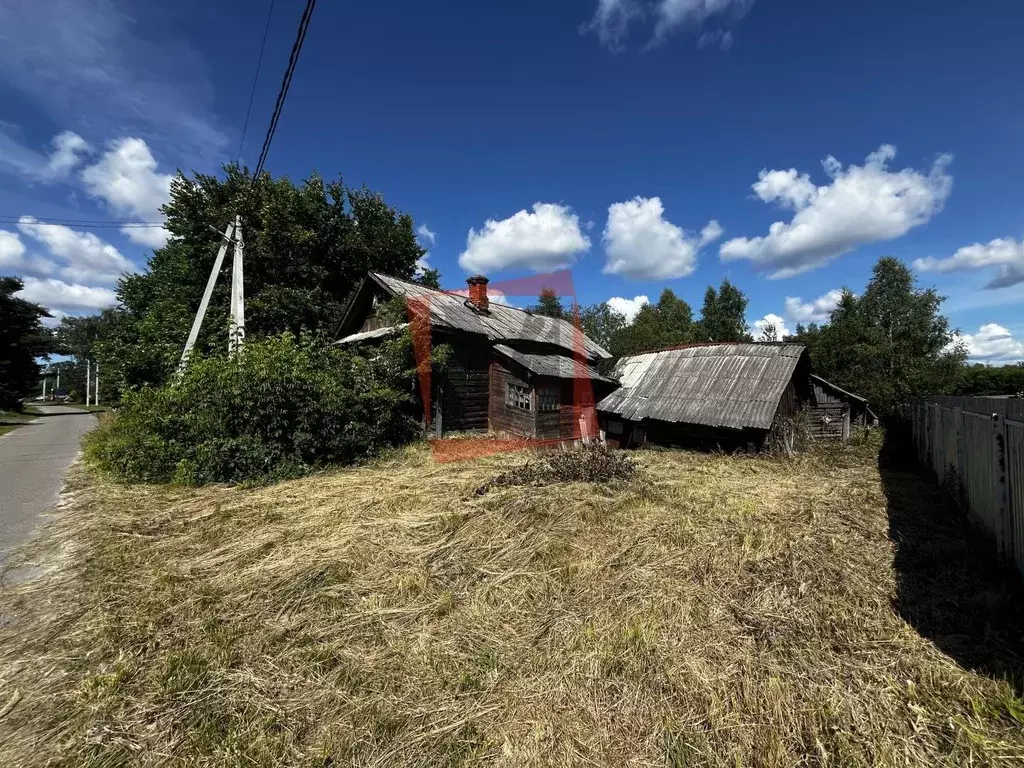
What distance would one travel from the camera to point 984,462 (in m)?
4.68

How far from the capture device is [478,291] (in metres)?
16.2

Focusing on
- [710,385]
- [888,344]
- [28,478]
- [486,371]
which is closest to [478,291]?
[486,371]

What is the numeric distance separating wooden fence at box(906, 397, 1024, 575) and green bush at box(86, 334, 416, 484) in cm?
1035

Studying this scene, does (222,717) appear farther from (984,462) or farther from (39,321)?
(39,321)

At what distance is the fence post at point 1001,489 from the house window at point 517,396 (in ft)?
33.9

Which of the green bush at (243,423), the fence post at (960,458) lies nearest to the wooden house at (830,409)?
the fence post at (960,458)

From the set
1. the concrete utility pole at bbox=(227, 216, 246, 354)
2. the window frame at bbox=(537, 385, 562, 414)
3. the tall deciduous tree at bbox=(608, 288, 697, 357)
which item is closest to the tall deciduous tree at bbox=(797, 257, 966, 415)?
the tall deciduous tree at bbox=(608, 288, 697, 357)

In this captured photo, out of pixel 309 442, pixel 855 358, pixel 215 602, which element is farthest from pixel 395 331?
pixel 855 358

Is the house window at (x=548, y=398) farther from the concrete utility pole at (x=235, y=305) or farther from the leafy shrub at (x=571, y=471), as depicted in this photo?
the concrete utility pole at (x=235, y=305)

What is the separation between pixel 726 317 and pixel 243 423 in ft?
125

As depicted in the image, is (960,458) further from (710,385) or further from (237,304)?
(237,304)

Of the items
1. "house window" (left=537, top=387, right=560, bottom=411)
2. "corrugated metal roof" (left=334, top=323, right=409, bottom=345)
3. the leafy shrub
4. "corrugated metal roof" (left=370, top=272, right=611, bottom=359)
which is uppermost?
"corrugated metal roof" (left=370, top=272, right=611, bottom=359)

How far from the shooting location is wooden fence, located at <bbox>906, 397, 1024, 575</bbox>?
12.3ft

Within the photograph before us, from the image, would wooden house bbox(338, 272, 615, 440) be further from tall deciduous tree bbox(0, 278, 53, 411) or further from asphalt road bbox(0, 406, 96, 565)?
tall deciduous tree bbox(0, 278, 53, 411)
